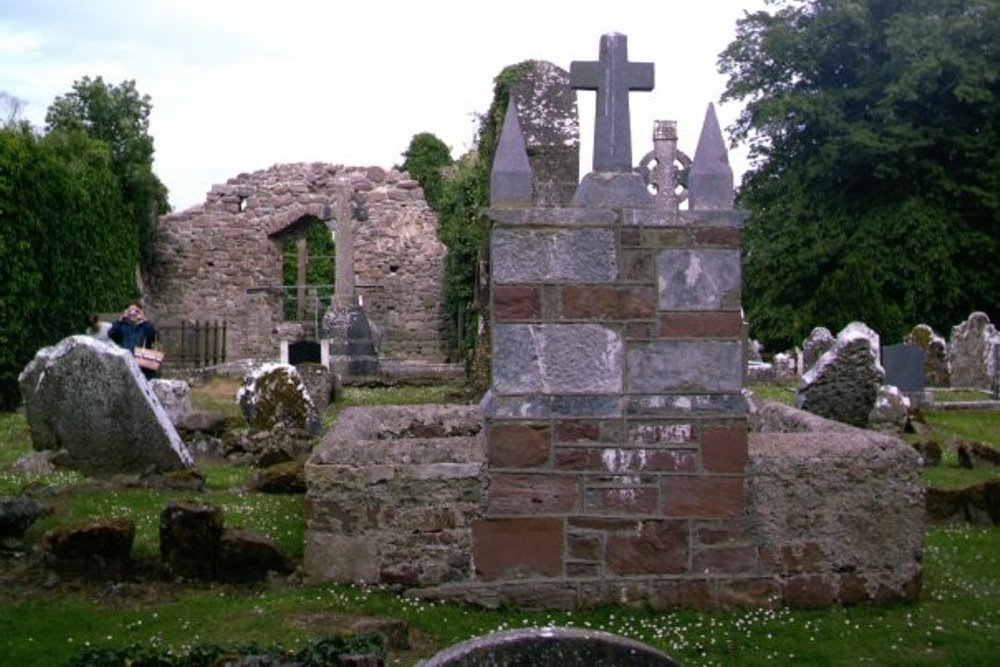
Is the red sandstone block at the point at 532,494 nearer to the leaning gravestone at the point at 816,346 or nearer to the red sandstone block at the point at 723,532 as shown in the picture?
the red sandstone block at the point at 723,532

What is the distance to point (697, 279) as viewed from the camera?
593 cm

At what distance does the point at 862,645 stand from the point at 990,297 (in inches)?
1049

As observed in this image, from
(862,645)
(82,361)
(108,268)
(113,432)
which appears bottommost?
(862,645)

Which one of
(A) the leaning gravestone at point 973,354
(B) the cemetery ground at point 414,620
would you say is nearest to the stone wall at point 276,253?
(A) the leaning gravestone at point 973,354

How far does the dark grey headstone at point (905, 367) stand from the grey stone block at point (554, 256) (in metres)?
11.6

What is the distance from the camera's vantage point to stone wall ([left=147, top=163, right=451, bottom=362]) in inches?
1108

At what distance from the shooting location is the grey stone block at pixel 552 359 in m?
5.89

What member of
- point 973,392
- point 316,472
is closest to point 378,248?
point 973,392

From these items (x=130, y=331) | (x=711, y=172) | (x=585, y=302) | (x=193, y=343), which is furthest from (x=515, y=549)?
(x=193, y=343)

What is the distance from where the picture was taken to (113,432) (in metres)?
8.70

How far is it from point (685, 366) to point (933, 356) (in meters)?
17.6

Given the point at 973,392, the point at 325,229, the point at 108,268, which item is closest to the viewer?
the point at 973,392

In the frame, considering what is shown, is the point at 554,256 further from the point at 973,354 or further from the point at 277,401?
the point at 973,354

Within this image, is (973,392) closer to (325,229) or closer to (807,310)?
(807,310)
